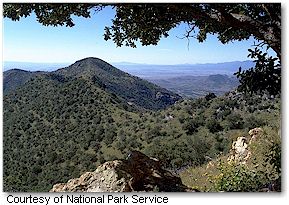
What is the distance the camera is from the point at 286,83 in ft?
16.9

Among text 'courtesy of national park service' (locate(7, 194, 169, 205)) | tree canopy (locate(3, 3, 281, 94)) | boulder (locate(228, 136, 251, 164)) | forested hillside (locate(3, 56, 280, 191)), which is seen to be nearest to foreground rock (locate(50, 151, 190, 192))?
text 'courtesy of national park service' (locate(7, 194, 169, 205))

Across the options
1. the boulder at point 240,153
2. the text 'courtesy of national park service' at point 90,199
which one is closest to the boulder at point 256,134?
the boulder at point 240,153

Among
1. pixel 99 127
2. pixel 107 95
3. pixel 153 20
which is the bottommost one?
pixel 99 127

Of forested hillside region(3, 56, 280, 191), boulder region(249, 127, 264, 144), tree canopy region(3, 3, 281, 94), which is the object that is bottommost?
forested hillside region(3, 56, 280, 191)

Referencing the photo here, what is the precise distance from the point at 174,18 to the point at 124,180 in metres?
2.19

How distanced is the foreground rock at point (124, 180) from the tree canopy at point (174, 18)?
163 centimetres

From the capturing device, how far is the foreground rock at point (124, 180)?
16.1ft

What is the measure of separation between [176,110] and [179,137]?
224 centimetres

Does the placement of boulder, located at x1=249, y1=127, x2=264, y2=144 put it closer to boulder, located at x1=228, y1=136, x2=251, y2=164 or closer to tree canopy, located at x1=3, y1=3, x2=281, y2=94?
boulder, located at x1=228, y1=136, x2=251, y2=164

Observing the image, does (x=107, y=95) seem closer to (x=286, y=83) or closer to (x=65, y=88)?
(x=65, y=88)

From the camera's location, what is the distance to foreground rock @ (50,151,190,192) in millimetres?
4914

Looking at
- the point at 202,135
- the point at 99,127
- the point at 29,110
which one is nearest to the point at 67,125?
the point at 99,127

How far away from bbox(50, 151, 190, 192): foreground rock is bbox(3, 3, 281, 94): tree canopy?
1634 millimetres

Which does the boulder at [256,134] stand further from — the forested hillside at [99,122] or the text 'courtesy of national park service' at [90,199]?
the forested hillside at [99,122]
